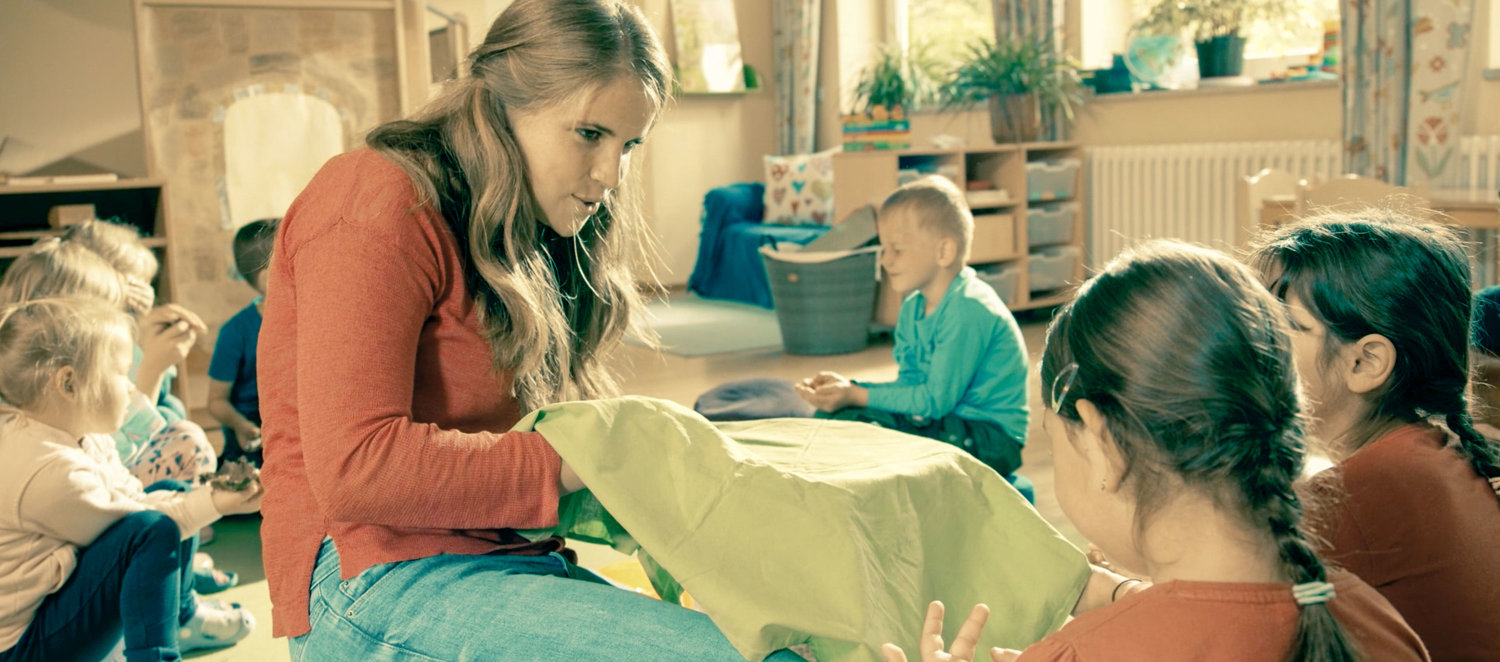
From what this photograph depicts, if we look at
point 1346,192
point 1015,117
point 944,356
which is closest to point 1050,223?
point 1015,117

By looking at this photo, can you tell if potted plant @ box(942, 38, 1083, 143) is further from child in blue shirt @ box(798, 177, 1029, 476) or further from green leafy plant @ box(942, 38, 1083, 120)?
child in blue shirt @ box(798, 177, 1029, 476)

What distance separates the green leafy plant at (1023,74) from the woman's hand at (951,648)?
493 centimetres

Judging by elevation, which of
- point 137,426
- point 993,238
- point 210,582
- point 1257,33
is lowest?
point 210,582

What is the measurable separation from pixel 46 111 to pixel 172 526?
13.2 ft

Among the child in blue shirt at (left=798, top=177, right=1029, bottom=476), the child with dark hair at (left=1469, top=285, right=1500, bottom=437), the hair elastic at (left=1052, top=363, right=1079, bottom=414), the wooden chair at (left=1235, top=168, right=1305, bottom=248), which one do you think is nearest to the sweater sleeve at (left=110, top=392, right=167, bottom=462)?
the child in blue shirt at (left=798, top=177, right=1029, bottom=476)

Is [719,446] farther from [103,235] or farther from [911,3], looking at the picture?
[911,3]

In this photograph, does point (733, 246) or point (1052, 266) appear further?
point (733, 246)

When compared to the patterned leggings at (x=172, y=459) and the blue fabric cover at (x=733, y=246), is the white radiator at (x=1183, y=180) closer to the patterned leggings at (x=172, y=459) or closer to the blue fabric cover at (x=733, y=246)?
the blue fabric cover at (x=733, y=246)

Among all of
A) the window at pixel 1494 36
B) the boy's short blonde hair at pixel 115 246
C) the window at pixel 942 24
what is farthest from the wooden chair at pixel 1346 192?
the window at pixel 942 24

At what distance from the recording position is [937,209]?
8.82 ft

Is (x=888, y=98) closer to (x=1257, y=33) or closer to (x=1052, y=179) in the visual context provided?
(x=1052, y=179)

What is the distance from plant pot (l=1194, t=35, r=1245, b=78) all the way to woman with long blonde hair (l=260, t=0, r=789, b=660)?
4545 mm

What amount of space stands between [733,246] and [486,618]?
5.98m

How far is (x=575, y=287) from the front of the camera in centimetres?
153
